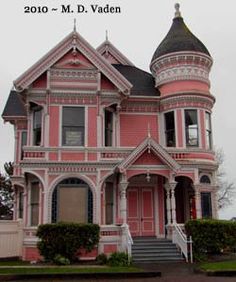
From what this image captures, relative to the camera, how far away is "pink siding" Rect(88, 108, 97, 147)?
21609 millimetres

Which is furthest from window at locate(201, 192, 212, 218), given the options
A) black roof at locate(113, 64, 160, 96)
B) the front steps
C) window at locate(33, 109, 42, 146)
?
window at locate(33, 109, 42, 146)

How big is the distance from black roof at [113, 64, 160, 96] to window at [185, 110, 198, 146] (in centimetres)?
239

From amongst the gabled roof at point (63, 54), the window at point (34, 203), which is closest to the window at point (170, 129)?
the gabled roof at point (63, 54)

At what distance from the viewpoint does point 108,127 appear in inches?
908

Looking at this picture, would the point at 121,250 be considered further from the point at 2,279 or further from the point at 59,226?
the point at 2,279

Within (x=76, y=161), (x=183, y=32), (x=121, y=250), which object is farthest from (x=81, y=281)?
(x=183, y=32)

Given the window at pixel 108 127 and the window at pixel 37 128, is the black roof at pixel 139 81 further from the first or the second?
the window at pixel 37 128

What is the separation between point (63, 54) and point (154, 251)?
10898 millimetres

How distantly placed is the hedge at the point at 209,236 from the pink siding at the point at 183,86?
25.5 feet

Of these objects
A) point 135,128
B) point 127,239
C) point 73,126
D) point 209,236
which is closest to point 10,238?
point 127,239

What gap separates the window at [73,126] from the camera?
21688mm

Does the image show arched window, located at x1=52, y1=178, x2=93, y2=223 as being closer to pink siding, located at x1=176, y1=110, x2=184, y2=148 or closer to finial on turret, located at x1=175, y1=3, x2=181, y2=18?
pink siding, located at x1=176, y1=110, x2=184, y2=148

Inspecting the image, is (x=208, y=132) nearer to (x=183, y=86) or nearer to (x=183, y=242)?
(x=183, y=86)

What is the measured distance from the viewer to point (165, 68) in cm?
2452
